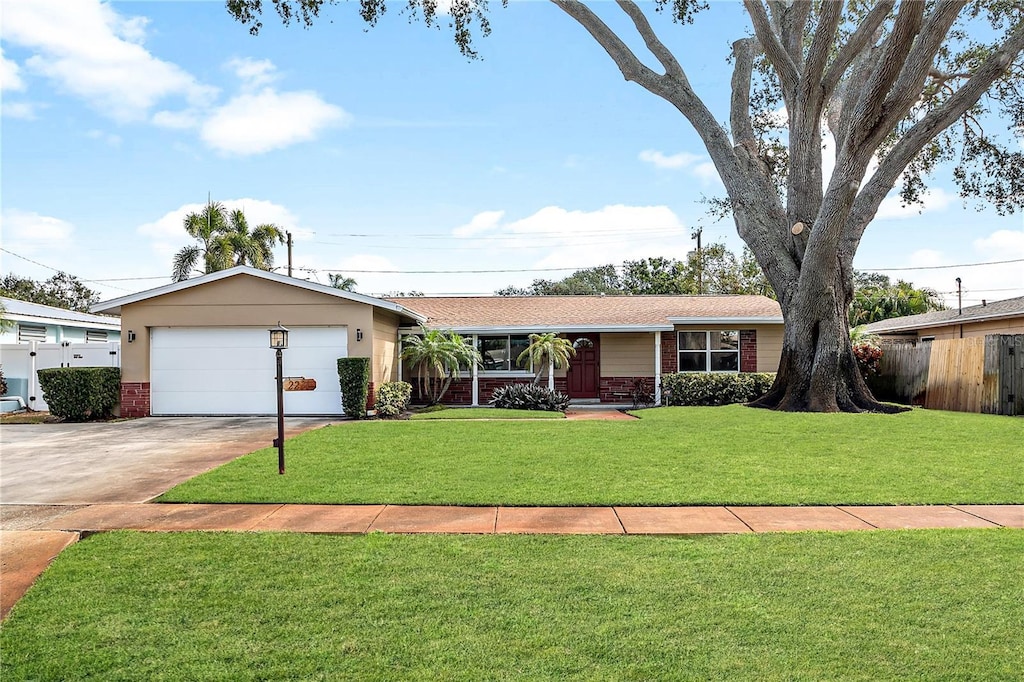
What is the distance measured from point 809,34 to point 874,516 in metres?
17.7

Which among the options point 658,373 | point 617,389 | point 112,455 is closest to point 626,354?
point 617,389

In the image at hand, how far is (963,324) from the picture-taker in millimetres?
22016

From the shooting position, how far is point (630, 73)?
15930 mm

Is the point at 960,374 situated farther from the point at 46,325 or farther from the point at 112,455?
the point at 46,325

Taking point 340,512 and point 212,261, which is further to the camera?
point 212,261

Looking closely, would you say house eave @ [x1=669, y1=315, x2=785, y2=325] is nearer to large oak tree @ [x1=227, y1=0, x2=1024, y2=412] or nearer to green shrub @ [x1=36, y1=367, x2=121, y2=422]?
large oak tree @ [x1=227, y1=0, x2=1024, y2=412]

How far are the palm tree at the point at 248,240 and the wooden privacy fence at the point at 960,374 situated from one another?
23900 millimetres

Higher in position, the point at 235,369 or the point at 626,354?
the point at 626,354

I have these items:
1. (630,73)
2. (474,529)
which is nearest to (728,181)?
(630,73)

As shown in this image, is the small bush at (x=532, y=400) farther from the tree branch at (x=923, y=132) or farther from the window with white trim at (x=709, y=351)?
the tree branch at (x=923, y=132)

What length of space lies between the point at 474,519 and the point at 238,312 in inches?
457

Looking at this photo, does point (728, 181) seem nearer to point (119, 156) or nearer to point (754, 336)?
point (754, 336)

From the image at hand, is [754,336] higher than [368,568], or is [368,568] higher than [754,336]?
[754,336]

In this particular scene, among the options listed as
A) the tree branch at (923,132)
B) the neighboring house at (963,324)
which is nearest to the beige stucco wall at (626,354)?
the tree branch at (923,132)
